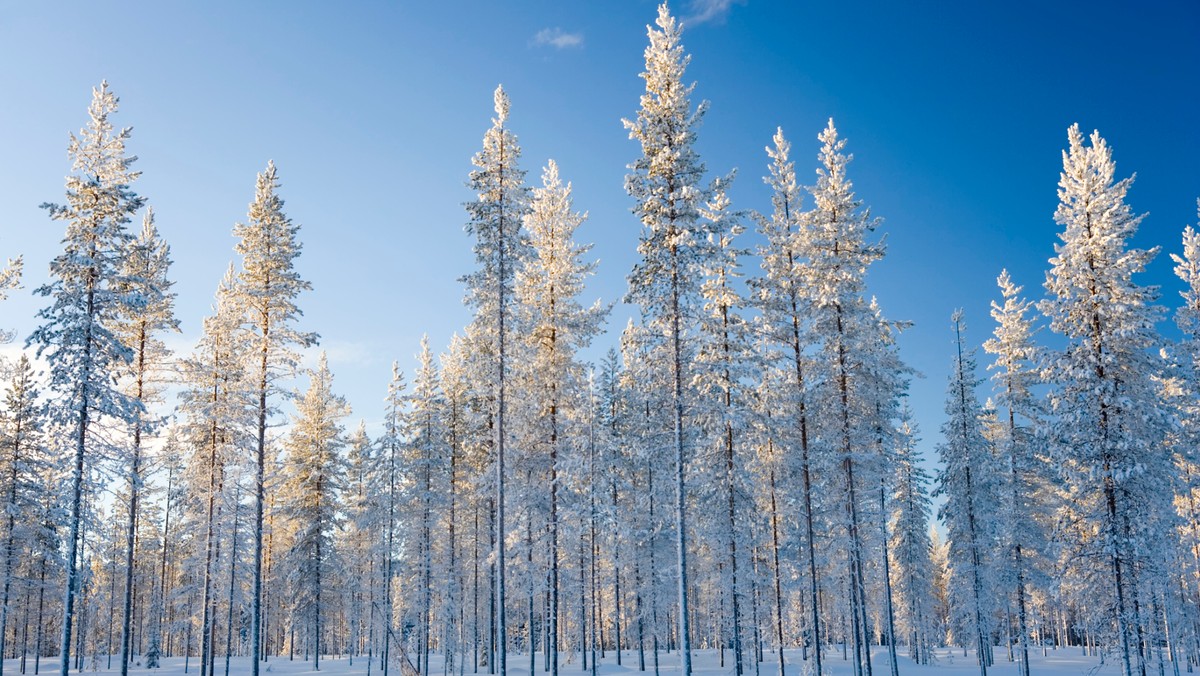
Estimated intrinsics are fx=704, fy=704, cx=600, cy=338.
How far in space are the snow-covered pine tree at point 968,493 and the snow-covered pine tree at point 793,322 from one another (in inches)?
493

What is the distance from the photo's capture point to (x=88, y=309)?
22.8 meters

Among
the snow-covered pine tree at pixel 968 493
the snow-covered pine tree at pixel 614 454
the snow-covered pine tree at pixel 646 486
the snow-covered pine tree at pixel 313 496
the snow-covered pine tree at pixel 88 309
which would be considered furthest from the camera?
the snow-covered pine tree at pixel 313 496

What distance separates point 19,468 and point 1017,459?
4891 cm

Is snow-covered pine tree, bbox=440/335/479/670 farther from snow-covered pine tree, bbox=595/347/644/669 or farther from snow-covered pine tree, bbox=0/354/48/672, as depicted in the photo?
snow-covered pine tree, bbox=0/354/48/672

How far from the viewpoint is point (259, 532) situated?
26.6m

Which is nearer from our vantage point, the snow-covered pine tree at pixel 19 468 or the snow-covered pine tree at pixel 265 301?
the snow-covered pine tree at pixel 265 301

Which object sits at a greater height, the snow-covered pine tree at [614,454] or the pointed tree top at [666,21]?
the pointed tree top at [666,21]

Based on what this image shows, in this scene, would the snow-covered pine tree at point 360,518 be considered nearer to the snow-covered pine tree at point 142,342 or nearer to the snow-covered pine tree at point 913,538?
the snow-covered pine tree at point 142,342

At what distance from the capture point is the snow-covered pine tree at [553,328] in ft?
89.2

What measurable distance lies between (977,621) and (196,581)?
38779mm

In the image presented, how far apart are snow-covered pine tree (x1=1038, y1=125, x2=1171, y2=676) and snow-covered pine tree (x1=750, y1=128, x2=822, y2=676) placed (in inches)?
334

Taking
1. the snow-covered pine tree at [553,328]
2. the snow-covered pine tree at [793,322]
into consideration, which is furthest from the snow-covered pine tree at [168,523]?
the snow-covered pine tree at [793,322]

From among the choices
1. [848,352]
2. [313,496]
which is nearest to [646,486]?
[848,352]

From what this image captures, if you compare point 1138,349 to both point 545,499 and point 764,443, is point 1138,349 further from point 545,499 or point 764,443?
point 545,499
